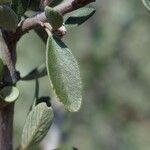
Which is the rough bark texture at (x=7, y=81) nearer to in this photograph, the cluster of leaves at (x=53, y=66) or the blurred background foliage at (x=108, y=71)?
the cluster of leaves at (x=53, y=66)

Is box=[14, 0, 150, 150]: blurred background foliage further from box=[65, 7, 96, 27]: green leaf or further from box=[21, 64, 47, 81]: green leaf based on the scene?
box=[65, 7, 96, 27]: green leaf

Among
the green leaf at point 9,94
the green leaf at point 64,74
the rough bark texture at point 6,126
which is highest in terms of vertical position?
the green leaf at point 64,74

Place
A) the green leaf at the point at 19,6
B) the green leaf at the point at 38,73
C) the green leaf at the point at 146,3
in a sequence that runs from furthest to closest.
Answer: the green leaf at the point at 38,73 < the green leaf at the point at 19,6 < the green leaf at the point at 146,3

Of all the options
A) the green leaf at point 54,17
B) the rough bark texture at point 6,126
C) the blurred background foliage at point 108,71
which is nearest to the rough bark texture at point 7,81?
the rough bark texture at point 6,126

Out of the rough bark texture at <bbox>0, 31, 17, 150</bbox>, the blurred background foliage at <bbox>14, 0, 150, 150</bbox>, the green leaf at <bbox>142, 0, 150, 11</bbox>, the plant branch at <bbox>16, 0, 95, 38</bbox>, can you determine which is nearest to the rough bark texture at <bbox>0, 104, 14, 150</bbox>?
the rough bark texture at <bbox>0, 31, 17, 150</bbox>

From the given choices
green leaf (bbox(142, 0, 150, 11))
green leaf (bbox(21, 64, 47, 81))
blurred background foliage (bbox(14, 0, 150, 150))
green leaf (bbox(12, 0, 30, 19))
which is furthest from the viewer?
blurred background foliage (bbox(14, 0, 150, 150))

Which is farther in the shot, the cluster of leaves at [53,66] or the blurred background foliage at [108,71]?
the blurred background foliage at [108,71]

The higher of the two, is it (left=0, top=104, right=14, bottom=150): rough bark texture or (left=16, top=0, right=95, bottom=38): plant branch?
(left=16, top=0, right=95, bottom=38): plant branch

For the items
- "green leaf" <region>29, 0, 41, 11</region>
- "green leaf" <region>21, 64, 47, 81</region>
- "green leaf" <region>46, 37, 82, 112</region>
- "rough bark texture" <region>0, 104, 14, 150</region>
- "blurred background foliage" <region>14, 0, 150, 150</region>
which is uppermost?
"green leaf" <region>29, 0, 41, 11</region>
